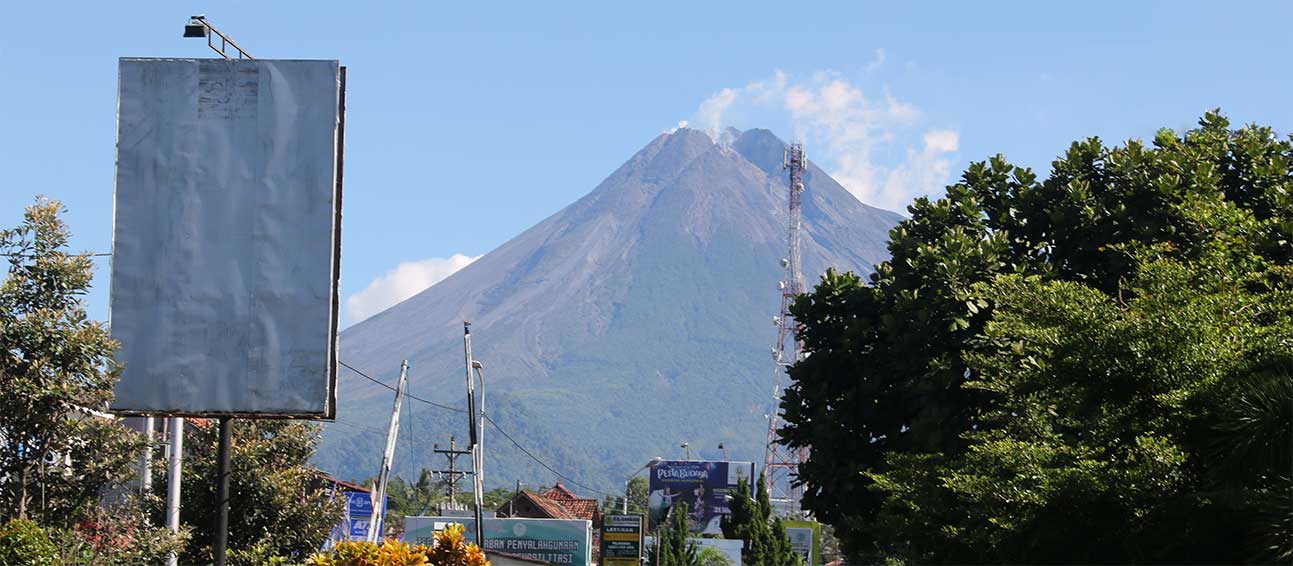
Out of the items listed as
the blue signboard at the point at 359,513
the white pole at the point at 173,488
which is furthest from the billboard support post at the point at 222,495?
the blue signboard at the point at 359,513

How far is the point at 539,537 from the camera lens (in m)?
71.6

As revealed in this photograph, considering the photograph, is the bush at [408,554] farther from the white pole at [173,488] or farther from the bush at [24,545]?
the white pole at [173,488]

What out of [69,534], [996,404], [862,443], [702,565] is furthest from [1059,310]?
[702,565]

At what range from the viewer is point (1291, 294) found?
1858 cm

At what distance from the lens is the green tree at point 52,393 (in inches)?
703

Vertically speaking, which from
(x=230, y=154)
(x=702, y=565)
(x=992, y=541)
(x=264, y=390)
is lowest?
(x=702, y=565)

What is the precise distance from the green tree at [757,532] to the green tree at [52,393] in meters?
62.6

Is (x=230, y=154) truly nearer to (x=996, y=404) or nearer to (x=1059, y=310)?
(x=1059, y=310)

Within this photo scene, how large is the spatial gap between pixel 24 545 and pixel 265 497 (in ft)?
28.8

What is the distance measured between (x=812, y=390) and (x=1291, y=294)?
1344 cm

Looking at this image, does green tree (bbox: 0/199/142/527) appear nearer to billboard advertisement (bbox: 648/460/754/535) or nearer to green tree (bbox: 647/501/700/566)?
green tree (bbox: 647/501/700/566)

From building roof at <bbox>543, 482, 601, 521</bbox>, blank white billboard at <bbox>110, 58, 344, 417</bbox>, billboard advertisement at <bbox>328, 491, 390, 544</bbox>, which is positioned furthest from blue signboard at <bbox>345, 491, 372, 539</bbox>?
building roof at <bbox>543, 482, 601, 521</bbox>

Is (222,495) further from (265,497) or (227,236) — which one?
(265,497)

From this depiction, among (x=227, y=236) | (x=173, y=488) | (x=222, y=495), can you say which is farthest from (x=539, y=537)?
(x=227, y=236)
